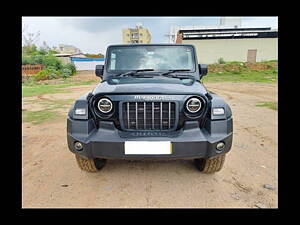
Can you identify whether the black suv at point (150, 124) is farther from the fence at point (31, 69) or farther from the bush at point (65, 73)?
the fence at point (31, 69)

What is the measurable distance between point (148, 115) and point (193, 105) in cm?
54

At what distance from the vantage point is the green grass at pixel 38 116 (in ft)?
19.0

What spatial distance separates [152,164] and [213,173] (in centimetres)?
88

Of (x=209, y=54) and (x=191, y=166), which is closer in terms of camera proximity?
(x=191, y=166)

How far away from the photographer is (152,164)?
3084 mm

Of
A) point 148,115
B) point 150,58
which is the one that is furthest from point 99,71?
point 148,115

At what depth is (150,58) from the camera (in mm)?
3424

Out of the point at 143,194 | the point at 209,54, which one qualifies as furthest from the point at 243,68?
the point at 143,194

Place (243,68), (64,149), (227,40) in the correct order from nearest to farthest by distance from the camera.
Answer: (64,149), (243,68), (227,40)

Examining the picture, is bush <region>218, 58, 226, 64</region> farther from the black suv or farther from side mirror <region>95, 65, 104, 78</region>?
the black suv

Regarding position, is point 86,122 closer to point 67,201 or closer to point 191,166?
point 67,201

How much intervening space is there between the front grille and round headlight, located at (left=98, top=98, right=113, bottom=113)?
17 centimetres

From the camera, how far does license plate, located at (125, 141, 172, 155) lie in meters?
2.26

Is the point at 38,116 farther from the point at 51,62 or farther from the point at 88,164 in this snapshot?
the point at 51,62
